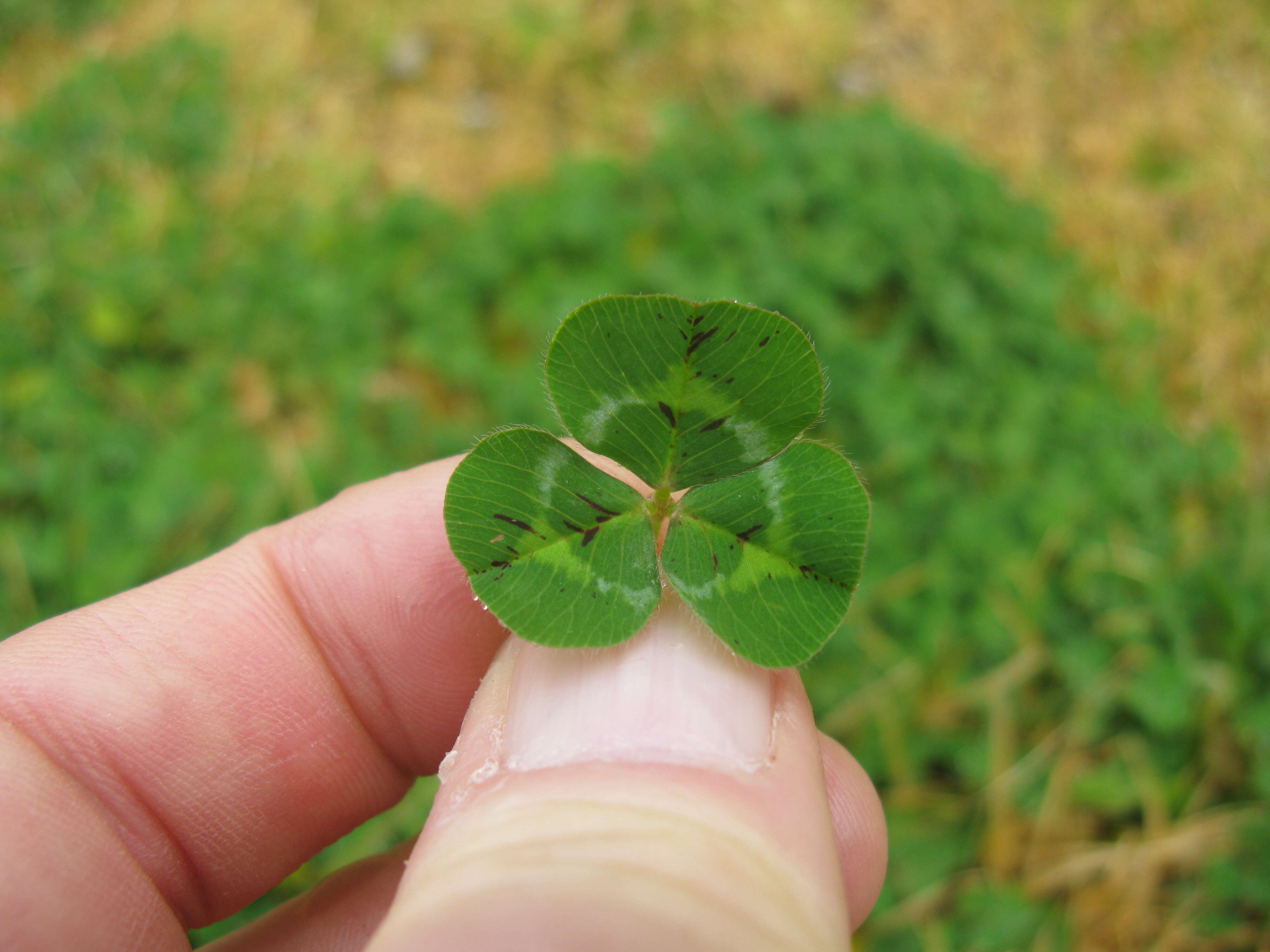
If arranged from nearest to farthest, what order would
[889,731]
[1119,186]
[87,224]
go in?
[889,731]
[87,224]
[1119,186]

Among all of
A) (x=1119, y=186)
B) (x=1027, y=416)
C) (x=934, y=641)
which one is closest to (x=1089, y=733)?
(x=934, y=641)

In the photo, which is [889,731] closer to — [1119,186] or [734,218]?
[734,218]

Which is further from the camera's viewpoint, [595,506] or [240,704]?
[240,704]

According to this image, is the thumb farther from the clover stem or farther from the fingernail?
the clover stem

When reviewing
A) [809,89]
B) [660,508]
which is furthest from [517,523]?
[809,89]

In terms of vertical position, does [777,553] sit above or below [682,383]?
below

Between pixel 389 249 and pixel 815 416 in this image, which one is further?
pixel 389 249

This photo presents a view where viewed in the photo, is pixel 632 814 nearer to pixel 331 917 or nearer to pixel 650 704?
pixel 650 704

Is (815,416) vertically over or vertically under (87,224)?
under
